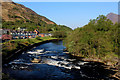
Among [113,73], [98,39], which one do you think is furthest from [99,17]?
[113,73]

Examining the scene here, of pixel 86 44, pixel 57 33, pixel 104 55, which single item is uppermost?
pixel 57 33

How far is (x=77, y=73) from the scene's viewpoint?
1179 inches

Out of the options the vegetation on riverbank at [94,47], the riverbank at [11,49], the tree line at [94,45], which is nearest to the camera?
the riverbank at [11,49]

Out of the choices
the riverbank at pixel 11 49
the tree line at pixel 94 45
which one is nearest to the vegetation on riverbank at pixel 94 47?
the tree line at pixel 94 45

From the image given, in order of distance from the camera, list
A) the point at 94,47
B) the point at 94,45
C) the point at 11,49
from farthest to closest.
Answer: the point at 11,49 < the point at 94,47 < the point at 94,45

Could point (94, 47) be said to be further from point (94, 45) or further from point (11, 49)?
point (11, 49)

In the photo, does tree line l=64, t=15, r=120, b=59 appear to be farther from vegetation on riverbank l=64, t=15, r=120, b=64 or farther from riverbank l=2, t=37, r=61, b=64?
riverbank l=2, t=37, r=61, b=64

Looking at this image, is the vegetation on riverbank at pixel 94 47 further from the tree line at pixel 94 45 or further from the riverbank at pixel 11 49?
the riverbank at pixel 11 49

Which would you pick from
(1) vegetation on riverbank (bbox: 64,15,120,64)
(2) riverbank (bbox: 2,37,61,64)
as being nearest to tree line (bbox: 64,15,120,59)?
(1) vegetation on riverbank (bbox: 64,15,120,64)

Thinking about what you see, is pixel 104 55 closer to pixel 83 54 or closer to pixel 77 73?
pixel 83 54

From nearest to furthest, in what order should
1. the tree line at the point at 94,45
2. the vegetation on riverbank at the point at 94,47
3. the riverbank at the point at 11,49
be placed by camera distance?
the riverbank at the point at 11,49 → the vegetation on riverbank at the point at 94,47 → the tree line at the point at 94,45

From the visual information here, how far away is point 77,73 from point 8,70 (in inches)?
726

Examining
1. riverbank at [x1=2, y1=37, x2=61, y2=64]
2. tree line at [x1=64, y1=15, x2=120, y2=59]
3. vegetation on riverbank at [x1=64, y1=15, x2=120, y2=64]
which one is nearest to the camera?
riverbank at [x1=2, y1=37, x2=61, y2=64]

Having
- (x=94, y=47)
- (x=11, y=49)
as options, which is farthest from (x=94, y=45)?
(x=11, y=49)
